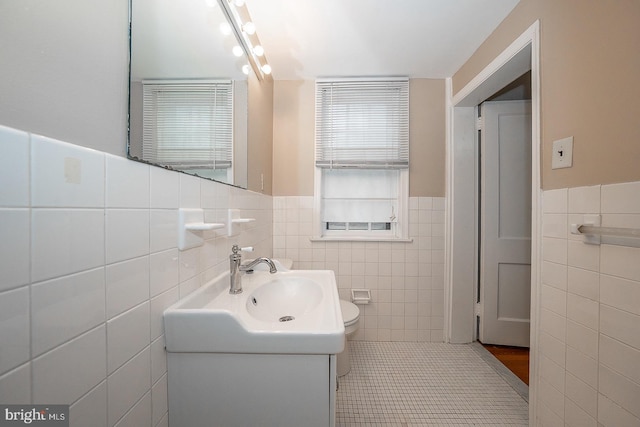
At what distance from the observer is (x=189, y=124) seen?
34.4 inches

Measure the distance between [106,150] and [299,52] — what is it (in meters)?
1.63

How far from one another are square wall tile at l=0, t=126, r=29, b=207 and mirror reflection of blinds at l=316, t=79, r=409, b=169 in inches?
70.0

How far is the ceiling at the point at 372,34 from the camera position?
4.46ft

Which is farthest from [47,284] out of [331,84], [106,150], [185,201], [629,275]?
[331,84]

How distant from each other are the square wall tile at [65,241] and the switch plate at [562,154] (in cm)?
161

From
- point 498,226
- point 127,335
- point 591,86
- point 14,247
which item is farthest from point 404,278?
point 14,247

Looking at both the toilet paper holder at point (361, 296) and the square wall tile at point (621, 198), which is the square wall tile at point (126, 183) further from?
the toilet paper holder at point (361, 296)

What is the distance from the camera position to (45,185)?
0.41 meters

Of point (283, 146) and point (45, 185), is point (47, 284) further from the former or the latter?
point (283, 146)

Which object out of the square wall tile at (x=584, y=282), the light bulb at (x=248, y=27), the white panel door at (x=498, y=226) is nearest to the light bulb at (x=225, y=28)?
the light bulb at (x=248, y=27)

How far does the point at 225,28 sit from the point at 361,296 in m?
2.00

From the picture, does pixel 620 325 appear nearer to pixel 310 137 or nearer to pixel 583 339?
pixel 583 339

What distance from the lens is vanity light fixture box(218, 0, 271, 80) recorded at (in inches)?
44.8

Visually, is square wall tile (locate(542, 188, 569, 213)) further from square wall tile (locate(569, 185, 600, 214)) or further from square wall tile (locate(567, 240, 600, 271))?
square wall tile (locate(567, 240, 600, 271))
